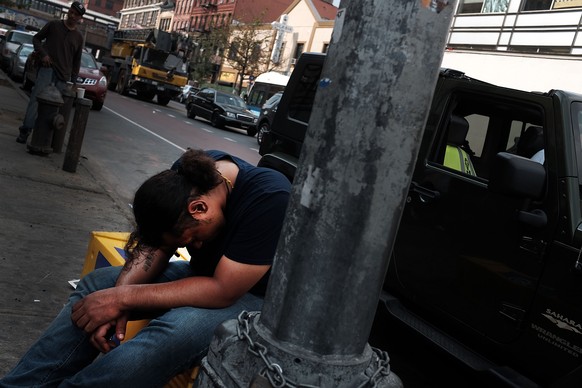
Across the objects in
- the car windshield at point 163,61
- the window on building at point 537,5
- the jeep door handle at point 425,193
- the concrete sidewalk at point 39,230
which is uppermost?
the window on building at point 537,5

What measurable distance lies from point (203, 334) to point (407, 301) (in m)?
1.92

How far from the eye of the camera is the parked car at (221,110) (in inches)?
906

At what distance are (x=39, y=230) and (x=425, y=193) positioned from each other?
2862 millimetres

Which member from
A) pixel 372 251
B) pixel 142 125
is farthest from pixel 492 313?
pixel 142 125

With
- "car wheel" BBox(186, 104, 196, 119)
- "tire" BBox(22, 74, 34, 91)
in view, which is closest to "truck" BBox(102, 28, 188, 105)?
"car wheel" BBox(186, 104, 196, 119)

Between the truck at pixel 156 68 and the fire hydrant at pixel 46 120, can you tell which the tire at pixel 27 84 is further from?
the fire hydrant at pixel 46 120

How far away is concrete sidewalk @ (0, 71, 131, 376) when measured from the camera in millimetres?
3154

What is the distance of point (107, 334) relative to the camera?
7.12ft

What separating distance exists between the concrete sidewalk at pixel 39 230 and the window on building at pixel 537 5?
19089 mm

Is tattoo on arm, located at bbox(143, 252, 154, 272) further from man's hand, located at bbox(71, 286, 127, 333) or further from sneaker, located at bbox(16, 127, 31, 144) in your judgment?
sneaker, located at bbox(16, 127, 31, 144)

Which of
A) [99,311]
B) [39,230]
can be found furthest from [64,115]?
[99,311]

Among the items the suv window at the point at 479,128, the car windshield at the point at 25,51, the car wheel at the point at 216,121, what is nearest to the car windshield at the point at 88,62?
the car windshield at the point at 25,51

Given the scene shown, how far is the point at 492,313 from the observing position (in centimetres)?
306

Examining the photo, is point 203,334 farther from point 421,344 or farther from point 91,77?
point 91,77
